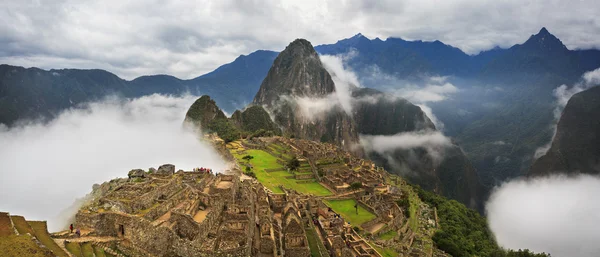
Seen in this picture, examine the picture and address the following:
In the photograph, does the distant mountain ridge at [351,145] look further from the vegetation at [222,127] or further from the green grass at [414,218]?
the green grass at [414,218]

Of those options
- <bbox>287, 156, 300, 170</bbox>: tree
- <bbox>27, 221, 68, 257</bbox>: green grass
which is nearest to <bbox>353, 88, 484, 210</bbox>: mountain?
<bbox>287, 156, 300, 170</bbox>: tree

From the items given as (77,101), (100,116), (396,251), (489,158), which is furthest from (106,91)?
(489,158)

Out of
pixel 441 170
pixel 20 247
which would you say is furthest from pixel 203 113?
pixel 441 170

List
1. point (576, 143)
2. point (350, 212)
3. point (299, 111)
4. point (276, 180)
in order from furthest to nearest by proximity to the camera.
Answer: point (299, 111) < point (576, 143) < point (276, 180) < point (350, 212)

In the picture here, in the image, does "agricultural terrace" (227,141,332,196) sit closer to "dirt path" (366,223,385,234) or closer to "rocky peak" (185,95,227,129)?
"dirt path" (366,223,385,234)

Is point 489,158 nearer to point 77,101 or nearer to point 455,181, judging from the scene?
point 455,181

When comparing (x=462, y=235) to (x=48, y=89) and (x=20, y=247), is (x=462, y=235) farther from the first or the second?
(x=48, y=89)
